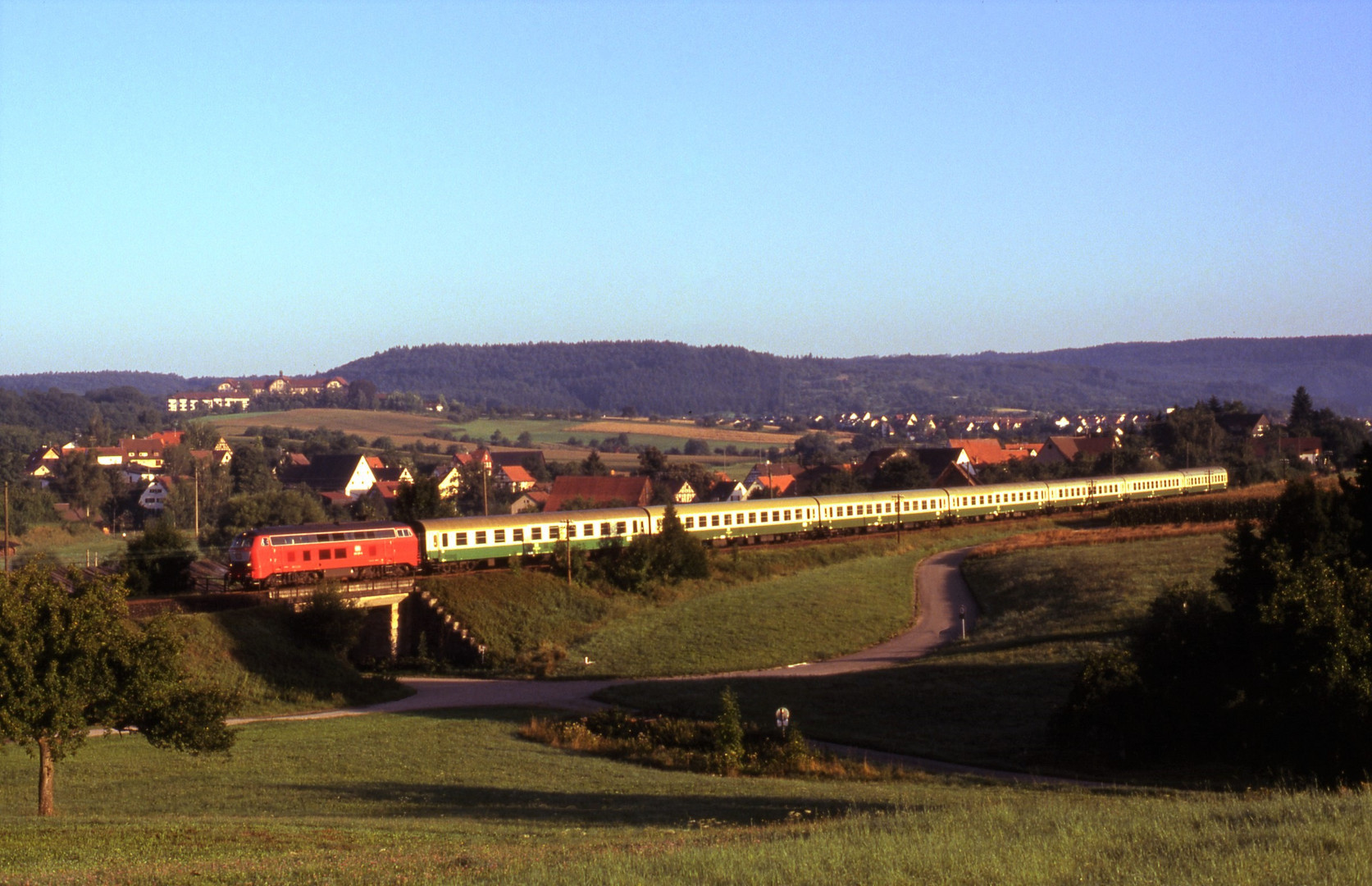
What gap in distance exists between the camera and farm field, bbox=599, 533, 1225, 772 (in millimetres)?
27516

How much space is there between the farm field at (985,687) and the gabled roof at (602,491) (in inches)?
1533

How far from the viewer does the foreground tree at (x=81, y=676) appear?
19.4 metres

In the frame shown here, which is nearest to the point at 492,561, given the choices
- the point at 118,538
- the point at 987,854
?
the point at 987,854

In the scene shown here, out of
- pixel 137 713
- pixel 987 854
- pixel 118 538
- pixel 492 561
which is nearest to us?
pixel 987 854

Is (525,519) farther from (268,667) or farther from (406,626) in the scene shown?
(268,667)

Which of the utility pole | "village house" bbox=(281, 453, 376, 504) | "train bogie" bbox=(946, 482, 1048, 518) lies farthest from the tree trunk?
"village house" bbox=(281, 453, 376, 504)

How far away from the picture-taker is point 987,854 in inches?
Result: 421

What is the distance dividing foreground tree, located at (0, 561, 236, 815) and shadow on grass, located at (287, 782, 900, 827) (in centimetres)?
279

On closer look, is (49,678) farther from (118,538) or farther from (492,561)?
(118,538)

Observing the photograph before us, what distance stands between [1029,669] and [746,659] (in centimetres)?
1141

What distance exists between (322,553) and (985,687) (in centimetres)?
2439

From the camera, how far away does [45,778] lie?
19.9 m

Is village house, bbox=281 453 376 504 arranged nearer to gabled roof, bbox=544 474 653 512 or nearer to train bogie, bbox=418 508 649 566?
gabled roof, bbox=544 474 653 512

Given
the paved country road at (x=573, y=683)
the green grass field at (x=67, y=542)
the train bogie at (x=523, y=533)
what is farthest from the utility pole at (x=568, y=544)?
the green grass field at (x=67, y=542)
